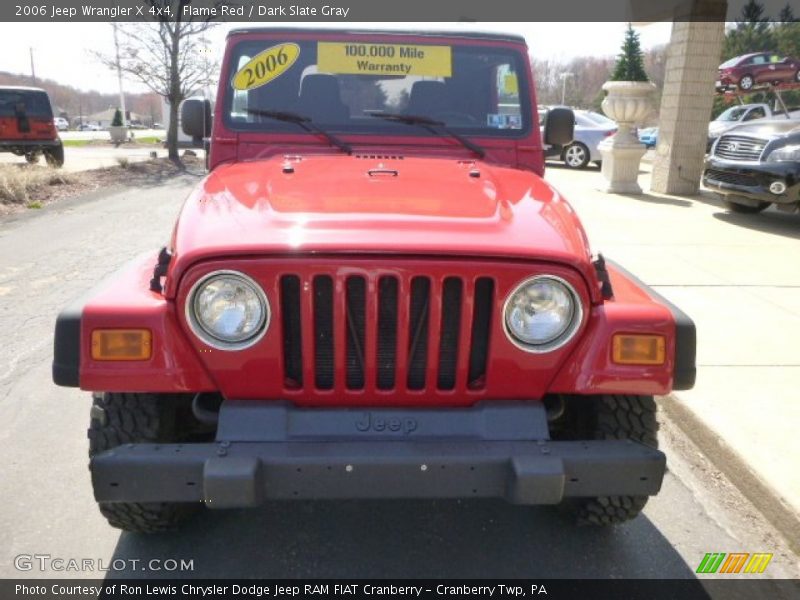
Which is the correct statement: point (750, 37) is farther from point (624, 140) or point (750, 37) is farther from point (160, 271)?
point (160, 271)

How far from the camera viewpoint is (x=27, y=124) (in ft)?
58.5

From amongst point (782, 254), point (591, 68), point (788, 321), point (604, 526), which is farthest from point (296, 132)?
point (591, 68)

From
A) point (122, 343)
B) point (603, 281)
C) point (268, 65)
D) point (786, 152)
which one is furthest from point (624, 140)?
point (122, 343)

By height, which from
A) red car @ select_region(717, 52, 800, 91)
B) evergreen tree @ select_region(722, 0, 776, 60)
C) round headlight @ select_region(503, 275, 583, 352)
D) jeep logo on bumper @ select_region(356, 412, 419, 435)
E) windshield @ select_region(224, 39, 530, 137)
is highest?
evergreen tree @ select_region(722, 0, 776, 60)

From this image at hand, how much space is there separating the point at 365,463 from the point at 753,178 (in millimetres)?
8524

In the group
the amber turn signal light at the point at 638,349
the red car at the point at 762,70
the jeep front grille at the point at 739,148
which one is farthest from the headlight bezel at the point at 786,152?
the red car at the point at 762,70

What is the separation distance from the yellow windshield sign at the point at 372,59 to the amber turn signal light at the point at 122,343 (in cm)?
183

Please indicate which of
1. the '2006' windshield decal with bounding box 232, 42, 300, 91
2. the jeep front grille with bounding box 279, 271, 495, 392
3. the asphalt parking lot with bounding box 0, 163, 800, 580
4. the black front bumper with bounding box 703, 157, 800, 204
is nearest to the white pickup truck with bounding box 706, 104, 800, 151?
the black front bumper with bounding box 703, 157, 800, 204

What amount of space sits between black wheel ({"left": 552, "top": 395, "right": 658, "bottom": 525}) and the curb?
28.6 inches

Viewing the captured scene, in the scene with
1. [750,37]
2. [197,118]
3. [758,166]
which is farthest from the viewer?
[750,37]

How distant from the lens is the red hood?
2.11m

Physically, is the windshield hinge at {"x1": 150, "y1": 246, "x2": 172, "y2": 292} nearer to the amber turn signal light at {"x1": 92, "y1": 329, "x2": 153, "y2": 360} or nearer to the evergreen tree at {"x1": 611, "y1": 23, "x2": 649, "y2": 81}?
the amber turn signal light at {"x1": 92, "y1": 329, "x2": 153, "y2": 360}

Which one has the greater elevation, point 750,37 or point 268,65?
point 750,37

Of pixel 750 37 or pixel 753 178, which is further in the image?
pixel 750 37
